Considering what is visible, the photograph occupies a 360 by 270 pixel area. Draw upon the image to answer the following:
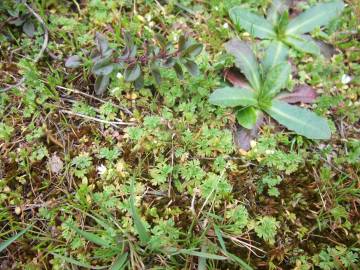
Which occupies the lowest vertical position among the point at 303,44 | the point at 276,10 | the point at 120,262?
the point at 120,262

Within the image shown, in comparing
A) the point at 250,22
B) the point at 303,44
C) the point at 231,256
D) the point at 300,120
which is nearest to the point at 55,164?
the point at 231,256

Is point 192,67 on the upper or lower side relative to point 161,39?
lower

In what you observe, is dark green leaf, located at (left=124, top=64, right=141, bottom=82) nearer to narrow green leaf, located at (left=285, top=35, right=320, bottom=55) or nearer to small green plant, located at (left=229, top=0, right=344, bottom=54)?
small green plant, located at (left=229, top=0, right=344, bottom=54)

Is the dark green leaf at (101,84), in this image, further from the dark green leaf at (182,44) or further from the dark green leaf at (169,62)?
the dark green leaf at (182,44)

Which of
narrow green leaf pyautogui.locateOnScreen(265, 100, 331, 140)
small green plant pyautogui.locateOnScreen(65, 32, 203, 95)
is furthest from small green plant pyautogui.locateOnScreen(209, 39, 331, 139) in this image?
small green plant pyautogui.locateOnScreen(65, 32, 203, 95)

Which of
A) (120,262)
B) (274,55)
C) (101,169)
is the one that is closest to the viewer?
(120,262)

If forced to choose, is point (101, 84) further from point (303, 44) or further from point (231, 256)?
point (303, 44)

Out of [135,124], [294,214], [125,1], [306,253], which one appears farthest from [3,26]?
[306,253]

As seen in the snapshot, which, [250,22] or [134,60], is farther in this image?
[250,22]
